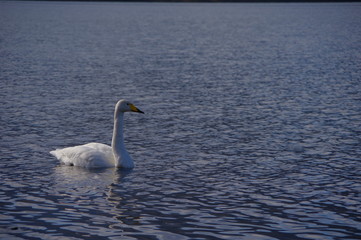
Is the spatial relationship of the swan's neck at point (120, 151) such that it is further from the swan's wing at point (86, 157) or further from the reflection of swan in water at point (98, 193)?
the swan's wing at point (86, 157)

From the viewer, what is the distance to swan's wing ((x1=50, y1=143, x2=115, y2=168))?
1864cm

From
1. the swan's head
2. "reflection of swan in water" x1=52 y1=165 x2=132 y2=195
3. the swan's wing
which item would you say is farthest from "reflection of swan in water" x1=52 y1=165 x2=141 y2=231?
the swan's head

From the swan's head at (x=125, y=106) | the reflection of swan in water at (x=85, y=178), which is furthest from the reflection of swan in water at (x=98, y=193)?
the swan's head at (x=125, y=106)

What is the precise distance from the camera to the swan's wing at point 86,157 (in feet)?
61.2

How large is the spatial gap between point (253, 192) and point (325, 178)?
7.72 ft

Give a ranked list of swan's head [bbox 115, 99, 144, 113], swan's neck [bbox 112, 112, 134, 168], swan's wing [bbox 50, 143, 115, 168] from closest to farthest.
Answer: swan's neck [bbox 112, 112, 134, 168]
swan's wing [bbox 50, 143, 115, 168]
swan's head [bbox 115, 99, 144, 113]

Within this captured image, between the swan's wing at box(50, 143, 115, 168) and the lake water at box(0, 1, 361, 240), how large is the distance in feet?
0.97

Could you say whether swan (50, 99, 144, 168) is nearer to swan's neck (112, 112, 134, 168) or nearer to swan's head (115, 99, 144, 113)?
swan's neck (112, 112, 134, 168)

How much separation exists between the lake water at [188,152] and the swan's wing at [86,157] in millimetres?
295

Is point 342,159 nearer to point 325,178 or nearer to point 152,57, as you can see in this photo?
point 325,178

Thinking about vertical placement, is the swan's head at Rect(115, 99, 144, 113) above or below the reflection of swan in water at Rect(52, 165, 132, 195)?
above

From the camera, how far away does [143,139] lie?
22.3 m

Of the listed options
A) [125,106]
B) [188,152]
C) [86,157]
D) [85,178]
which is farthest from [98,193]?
[188,152]

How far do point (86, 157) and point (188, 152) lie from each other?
3.28m
